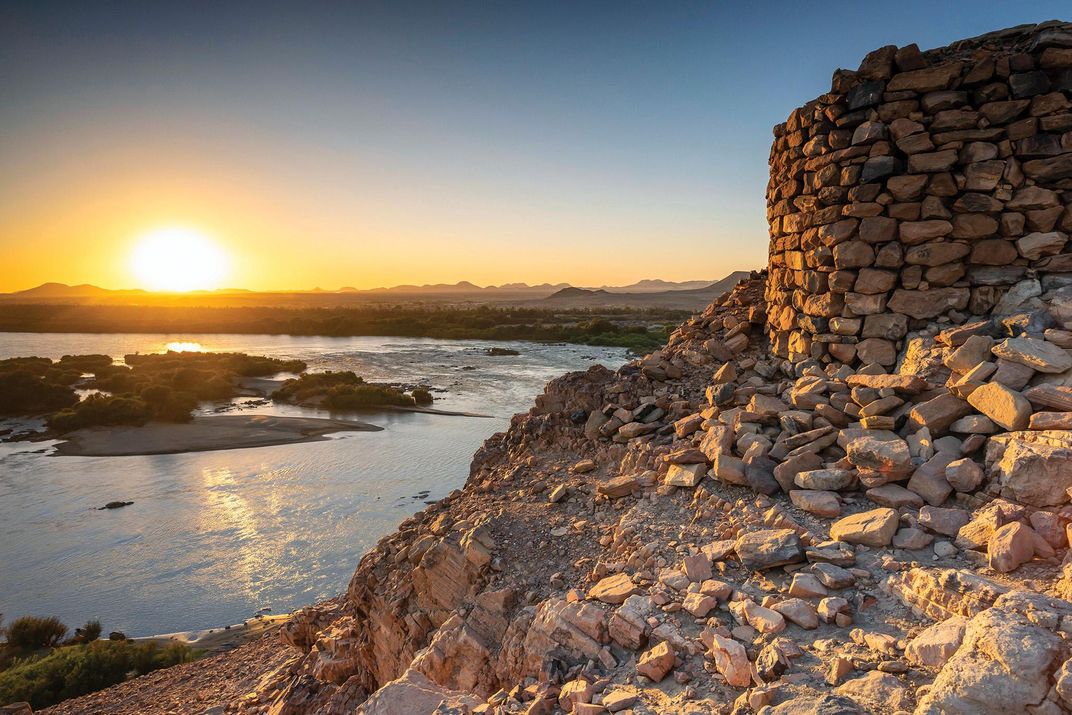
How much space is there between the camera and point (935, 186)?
474 cm

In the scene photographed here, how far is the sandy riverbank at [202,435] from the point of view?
18.8 m

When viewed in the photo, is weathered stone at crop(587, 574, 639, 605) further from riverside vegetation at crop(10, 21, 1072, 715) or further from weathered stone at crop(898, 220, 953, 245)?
weathered stone at crop(898, 220, 953, 245)

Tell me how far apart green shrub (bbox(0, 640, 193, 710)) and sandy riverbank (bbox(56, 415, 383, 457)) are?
10577 millimetres

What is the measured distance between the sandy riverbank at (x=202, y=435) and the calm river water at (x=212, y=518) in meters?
0.66

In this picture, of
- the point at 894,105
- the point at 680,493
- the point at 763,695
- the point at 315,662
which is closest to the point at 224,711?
the point at 315,662

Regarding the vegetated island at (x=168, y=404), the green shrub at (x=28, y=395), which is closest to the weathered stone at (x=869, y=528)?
the vegetated island at (x=168, y=404)

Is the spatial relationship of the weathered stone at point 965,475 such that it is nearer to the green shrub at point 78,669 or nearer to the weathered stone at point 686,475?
the weathered stone at point 686,475

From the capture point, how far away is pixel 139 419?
22.2 metres

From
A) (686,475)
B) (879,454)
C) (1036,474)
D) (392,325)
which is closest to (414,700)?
(686,475)

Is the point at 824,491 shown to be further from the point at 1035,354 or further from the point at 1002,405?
the point at 1035,354

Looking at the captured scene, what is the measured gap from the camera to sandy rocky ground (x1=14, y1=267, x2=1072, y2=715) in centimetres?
254

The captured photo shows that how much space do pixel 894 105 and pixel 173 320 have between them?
78340 millimetres

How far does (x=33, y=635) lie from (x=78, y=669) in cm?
202

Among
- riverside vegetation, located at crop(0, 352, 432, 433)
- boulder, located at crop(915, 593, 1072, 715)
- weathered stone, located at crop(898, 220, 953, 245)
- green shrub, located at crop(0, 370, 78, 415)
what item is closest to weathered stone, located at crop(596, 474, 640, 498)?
boulder, located at crop(915, 593, 1072, 715)
